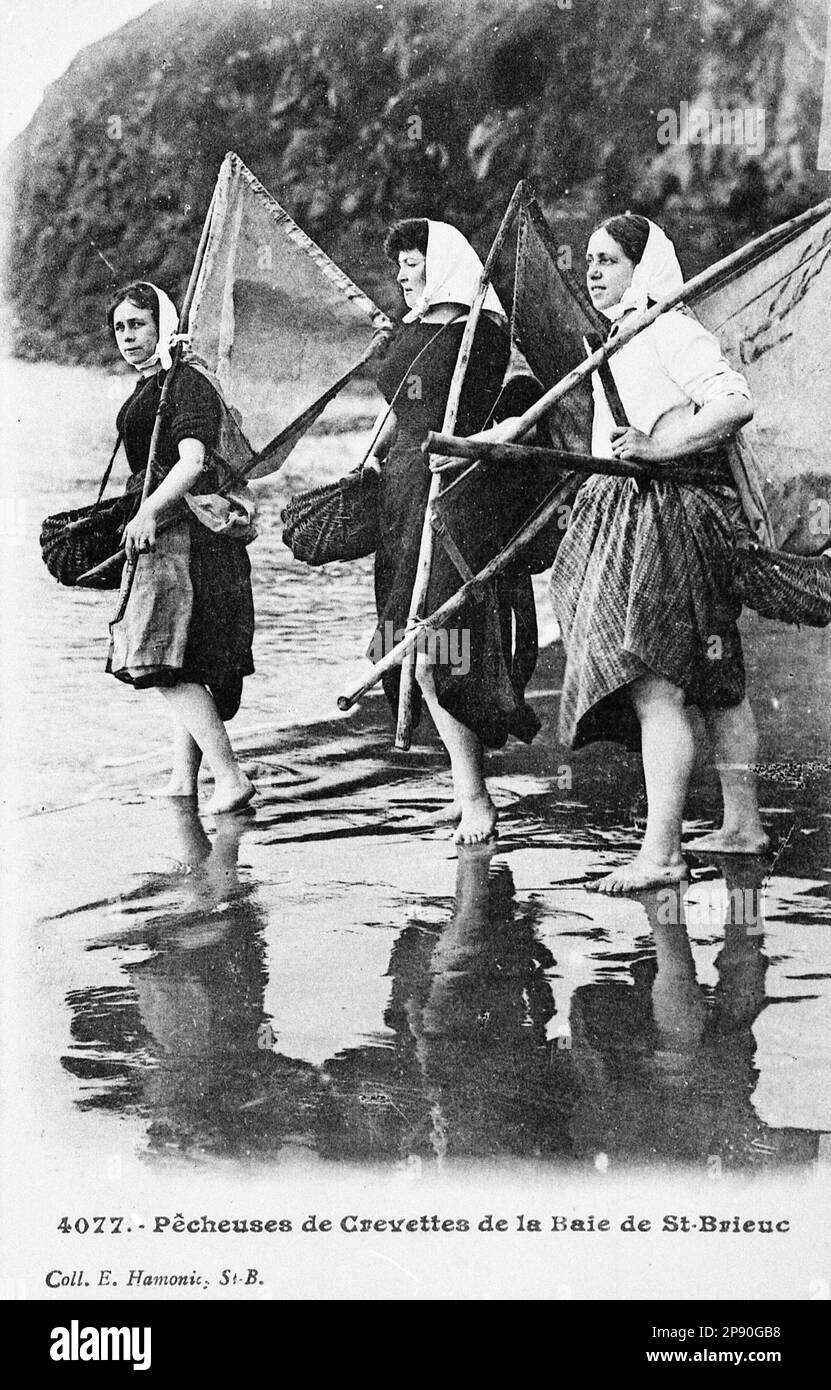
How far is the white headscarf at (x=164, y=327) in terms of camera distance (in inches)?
182

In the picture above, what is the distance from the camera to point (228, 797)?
4586 mm

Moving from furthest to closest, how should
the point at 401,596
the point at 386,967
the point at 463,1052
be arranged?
the point at 401,596, the point at 386,967, the point at 463,1052

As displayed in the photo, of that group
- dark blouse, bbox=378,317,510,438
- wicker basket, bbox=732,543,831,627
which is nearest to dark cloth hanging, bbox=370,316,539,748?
dark blouse, bbox=378,317,510,438

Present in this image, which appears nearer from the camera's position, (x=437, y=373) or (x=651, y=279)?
(x=651, y=279)

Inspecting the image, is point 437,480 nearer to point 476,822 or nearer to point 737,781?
point 476,822

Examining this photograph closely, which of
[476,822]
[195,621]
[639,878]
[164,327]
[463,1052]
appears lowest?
[463,1052]

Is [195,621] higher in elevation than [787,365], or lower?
lower

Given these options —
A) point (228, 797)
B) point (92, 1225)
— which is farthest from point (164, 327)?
point (92, 1225)

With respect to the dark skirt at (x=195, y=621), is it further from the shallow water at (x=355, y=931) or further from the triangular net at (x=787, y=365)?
the triangular net at (x=787, y=365)

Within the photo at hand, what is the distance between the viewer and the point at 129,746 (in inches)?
182

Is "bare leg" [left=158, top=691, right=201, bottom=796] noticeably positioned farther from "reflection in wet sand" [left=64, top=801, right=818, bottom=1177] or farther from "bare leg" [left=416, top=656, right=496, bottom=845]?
"bare leg" [left=416, top=656, right=496, bottom=845]

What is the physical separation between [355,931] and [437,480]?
3.84 ft

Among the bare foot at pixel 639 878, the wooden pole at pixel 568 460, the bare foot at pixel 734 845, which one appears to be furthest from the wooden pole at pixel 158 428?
the bare foot at pixel 734 845
